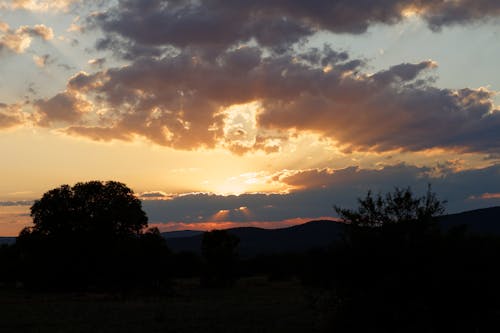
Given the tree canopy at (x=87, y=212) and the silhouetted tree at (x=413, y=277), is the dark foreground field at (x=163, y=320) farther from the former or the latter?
the tree canopy at (x=87, y=212)

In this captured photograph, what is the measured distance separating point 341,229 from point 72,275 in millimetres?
50986

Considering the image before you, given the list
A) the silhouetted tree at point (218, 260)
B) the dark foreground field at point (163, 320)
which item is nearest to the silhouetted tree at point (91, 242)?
the silhouetted tree at point (218, 260)

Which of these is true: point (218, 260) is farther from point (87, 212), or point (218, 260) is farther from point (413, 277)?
point (413, 277)

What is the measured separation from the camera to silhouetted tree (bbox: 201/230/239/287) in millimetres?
76875

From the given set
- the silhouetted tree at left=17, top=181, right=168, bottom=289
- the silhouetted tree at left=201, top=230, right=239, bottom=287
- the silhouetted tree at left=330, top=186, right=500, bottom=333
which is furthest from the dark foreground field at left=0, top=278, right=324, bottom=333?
the silhouetted tree at left=201, top=230, right=239, bottom=287

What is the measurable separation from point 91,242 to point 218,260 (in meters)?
19.6

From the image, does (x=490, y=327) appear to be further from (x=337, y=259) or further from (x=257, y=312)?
(x=257, y=312)

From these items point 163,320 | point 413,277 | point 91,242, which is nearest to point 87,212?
point 91,242

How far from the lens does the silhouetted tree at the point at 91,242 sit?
64.4 metres

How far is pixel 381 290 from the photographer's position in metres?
19.3

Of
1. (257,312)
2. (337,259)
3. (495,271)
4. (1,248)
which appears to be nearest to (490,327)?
(495,271)

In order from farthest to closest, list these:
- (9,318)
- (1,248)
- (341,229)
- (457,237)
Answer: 1. (1,248)
2. (9,318)
3. (341,229)
4. (457,237)

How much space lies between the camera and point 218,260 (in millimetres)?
77562

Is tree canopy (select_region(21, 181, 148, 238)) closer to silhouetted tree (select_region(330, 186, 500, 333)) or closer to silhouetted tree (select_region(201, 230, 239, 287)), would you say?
silhouetted tree (select_region(201, 230, 239, 287))
